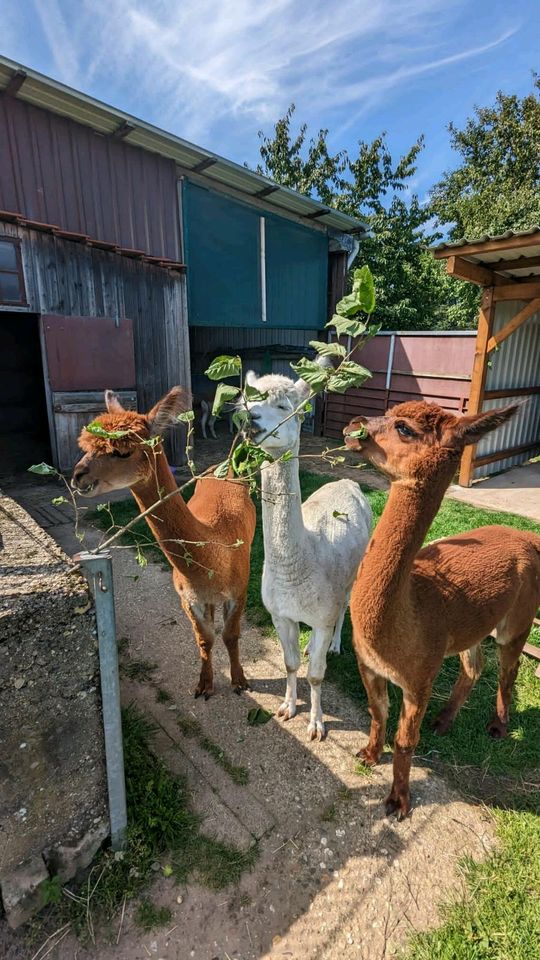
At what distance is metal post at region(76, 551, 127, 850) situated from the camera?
1.70m

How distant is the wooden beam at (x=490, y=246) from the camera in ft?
17.1

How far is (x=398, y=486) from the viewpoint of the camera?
5.59 ft

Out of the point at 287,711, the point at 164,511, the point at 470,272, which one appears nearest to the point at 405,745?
the point at 287,711

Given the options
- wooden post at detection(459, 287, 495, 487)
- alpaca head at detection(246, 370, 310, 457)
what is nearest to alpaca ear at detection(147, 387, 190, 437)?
alpaca head at detection(246, 370, 310, 457)

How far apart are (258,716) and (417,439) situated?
2095 mm

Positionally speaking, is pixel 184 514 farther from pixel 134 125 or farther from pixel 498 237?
pixel 134 125

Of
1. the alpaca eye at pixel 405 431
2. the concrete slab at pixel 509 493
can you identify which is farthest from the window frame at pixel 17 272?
the concrete slab at pixel 509 493

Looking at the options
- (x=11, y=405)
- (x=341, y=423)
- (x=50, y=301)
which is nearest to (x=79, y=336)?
(x=50, y=301)

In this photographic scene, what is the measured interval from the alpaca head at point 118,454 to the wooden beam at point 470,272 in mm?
5472

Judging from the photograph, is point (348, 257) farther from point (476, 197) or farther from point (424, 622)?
point (424, 622)

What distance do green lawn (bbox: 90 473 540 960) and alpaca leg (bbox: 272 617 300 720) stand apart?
493 millimetres

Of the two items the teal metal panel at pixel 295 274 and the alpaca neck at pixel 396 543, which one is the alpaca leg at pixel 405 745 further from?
the teal metal panel at pixel 295 274

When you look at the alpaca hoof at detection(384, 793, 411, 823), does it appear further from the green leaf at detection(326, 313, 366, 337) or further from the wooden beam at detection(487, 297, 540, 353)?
the wooden beam at detection(487, 297, 540, 353)

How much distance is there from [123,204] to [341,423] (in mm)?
6570
